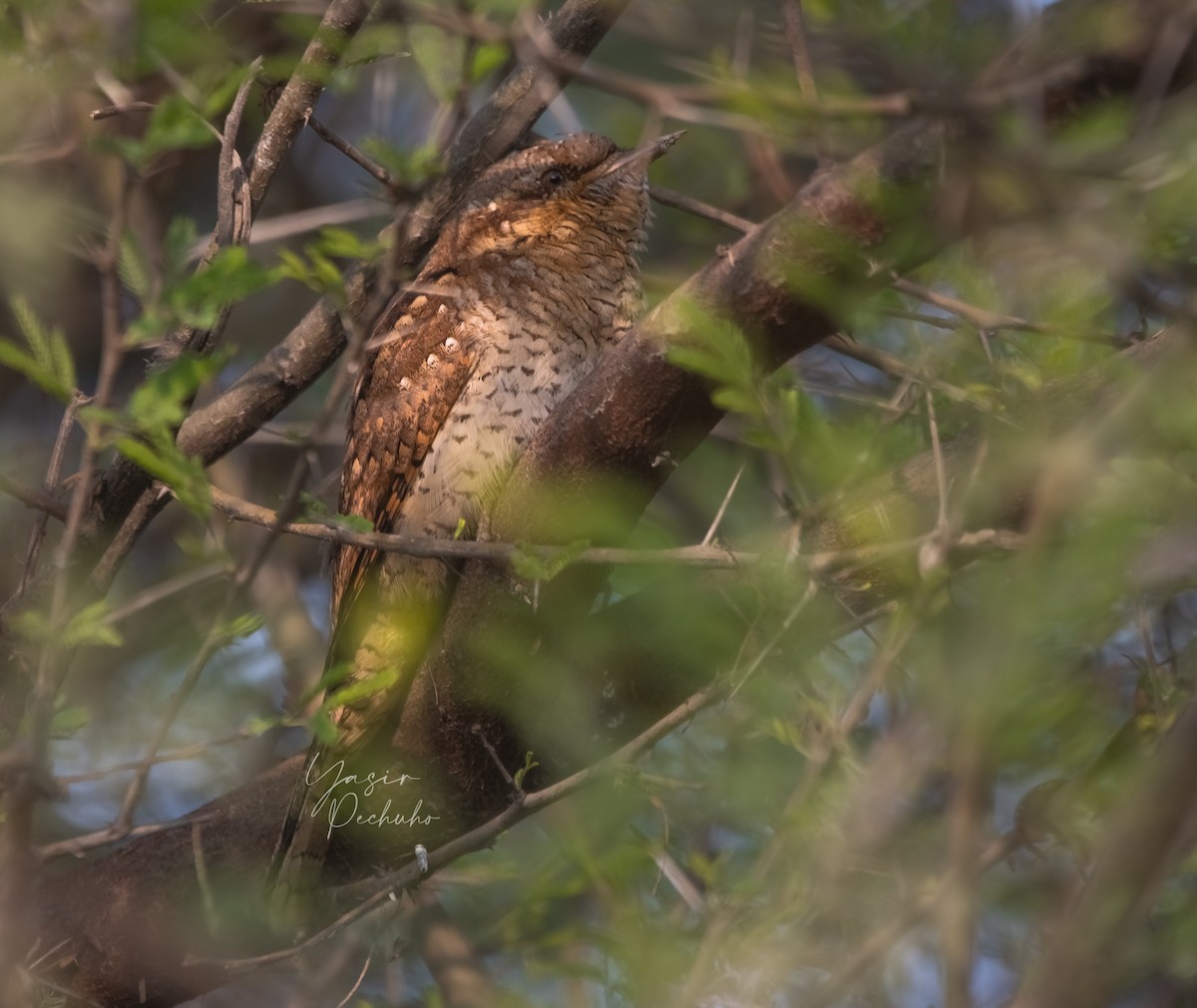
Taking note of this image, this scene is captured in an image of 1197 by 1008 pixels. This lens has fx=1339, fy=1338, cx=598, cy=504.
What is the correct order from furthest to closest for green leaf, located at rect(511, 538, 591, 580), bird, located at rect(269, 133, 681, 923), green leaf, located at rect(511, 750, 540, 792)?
1. bird, located at rect(269, 133, 681, 923)
2. green leaf, located at rect(511, 750, 540, 792)
3. green leaf, located at rect(511, 538, 591, 580)

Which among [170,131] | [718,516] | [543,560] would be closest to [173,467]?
[170,131]

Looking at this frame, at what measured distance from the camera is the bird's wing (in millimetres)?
3771

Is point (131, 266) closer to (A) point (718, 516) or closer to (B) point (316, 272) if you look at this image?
(B) point (316, 272)

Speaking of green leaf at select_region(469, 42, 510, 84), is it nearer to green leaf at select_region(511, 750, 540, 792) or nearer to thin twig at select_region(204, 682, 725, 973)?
thin twig at select_region(204, 682, 725, 973)

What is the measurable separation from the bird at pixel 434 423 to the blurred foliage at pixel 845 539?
1.45 ft

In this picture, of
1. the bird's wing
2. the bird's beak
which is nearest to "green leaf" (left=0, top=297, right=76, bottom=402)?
the bird's wing

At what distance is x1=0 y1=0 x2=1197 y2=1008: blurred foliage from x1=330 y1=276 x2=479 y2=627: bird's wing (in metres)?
0.42

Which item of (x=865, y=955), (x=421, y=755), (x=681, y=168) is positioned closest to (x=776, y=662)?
(x=865, y=955)

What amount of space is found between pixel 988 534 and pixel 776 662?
19.2 inches

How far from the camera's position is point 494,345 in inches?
149

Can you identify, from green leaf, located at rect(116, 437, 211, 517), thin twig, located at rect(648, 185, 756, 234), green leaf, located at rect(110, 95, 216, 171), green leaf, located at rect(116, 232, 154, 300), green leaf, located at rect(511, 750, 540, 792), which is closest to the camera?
green leaf, located at rect(110, 95, 216, 171)

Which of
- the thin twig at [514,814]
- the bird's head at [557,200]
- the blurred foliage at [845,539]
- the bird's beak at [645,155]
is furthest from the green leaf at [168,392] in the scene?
the bird's beak at [645,155]

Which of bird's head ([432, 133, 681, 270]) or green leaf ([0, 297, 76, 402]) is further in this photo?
bird's head ([432, 133, 681, 270])

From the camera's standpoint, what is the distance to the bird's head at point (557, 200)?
4270 mm
